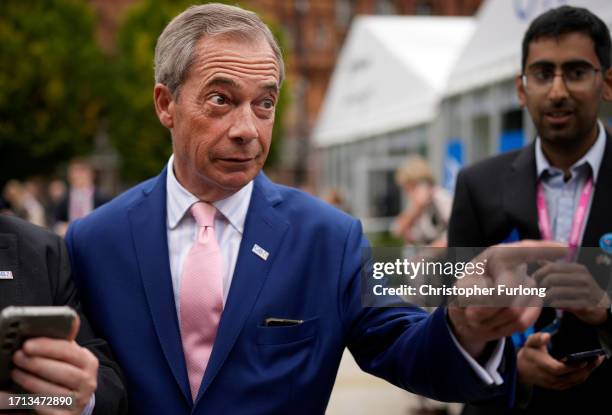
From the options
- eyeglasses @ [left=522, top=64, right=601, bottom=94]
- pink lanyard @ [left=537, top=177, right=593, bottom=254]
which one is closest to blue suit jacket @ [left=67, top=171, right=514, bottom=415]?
pink lanyard @ [left=537, top=177, right=593, bottom=254]

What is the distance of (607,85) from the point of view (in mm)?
2648

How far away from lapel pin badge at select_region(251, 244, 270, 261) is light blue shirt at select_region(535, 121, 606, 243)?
2.79 ft

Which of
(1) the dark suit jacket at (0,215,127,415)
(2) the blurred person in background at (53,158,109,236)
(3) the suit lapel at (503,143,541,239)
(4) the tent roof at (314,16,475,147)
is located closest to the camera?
(1) the dark suit jacket at (0,215,127,415)

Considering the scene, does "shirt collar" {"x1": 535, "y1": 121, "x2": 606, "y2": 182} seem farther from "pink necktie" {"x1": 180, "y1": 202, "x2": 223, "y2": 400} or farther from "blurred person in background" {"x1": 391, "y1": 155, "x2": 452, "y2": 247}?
"blurred person in background" {"x1": 391, "y1": 155, "x2": 452, "y2": 247}

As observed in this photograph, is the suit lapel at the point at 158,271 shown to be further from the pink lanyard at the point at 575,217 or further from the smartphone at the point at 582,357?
the pink lanyard at the point at 575,217

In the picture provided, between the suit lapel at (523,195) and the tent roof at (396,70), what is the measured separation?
10539 millimetres

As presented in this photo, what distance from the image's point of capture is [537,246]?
1.44 meters

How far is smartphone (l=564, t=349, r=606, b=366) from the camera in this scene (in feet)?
7.06

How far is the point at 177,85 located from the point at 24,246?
551 mm

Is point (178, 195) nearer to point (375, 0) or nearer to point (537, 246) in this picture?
point (537, 246)

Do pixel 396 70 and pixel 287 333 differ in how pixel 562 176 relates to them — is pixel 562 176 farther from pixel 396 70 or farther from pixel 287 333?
pixel 396 70

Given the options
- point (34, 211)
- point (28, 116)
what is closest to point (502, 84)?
point (34, 211)

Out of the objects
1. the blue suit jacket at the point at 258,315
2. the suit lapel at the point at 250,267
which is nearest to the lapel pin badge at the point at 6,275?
the blue suit jacket at the point at 258,315

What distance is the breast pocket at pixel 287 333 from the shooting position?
215cm
